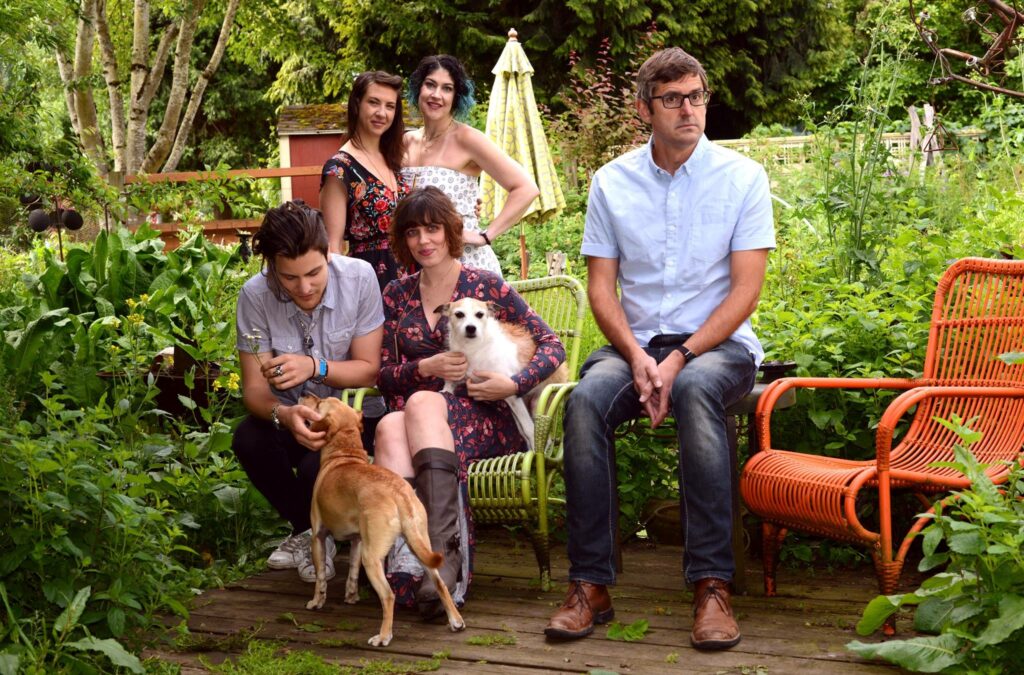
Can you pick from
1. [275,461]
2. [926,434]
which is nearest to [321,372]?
[275,461]

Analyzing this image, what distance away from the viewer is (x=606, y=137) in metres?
12.6

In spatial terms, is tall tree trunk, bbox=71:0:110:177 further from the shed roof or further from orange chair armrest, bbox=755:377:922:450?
orange chair armrest, bbox=755:377:922:450

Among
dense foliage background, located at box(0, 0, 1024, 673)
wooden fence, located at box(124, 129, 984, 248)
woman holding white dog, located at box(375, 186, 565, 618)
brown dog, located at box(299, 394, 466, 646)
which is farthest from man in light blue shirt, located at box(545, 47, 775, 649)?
wooden fence, located at box(124, 129, 984, 248)

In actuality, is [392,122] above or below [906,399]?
above

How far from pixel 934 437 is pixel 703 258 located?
1019mm

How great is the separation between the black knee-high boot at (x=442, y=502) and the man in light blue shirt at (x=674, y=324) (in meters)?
0.40

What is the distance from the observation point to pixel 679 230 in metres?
3.99

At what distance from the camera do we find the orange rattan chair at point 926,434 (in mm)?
3541

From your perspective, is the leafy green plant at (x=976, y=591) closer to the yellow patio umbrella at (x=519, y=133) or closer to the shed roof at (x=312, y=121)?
the yellow patio umbrella at (x=519, y=133)

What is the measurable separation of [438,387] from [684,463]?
0.99 meters

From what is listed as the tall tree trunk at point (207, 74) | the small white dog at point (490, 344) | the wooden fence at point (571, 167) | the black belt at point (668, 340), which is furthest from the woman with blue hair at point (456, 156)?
the tall tree trunk at point (207, 74)

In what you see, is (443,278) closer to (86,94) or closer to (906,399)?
(906,399)

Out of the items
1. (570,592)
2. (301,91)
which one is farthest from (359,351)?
(301,91)

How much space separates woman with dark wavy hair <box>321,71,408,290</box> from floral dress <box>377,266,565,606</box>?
0.45m
